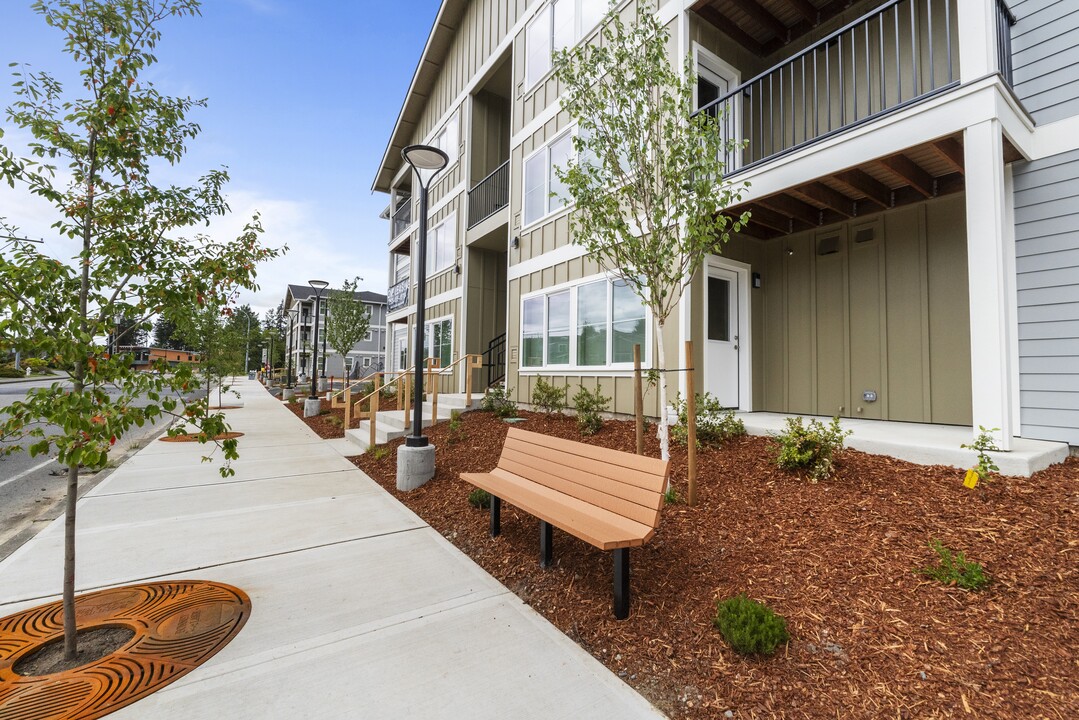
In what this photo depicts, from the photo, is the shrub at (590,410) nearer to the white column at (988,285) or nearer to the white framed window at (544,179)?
the white framed window at (544,179)

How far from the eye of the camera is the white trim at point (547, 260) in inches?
340

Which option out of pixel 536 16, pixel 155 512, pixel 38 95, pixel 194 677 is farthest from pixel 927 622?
pixel 536 16

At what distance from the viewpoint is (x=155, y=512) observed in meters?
4.82

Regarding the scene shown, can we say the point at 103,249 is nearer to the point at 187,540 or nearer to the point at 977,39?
the point at 187,540

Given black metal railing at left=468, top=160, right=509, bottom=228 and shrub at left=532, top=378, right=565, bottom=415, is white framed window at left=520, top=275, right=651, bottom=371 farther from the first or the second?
black metal railing at left=468, top=160, right=509, bottom=228

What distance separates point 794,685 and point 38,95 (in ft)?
16.1

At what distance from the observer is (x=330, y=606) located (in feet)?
9.75

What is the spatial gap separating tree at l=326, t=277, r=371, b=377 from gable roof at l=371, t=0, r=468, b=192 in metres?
5.77

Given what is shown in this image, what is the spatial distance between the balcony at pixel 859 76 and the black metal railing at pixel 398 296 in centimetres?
1412

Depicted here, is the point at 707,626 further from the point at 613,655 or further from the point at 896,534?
the point at 896,534

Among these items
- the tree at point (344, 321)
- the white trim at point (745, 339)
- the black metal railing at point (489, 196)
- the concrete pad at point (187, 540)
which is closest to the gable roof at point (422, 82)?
the black metal railing at point (489, 196)

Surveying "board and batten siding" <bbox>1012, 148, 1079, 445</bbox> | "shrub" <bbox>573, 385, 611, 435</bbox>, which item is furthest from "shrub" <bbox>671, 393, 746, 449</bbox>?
"board and batten siding" <bbox>1012, 148, 1079, 445</bbox>

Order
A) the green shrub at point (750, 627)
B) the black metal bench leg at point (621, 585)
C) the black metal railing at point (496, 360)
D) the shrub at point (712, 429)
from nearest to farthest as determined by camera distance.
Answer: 1. the green shrub at point (750, 627)
2. the black metal bench leg at point (621, 585)
3. the shrub at point (712, 429)
4. the black metal railing at point (496, 360)

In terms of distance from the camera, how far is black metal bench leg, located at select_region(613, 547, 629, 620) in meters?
2.76
